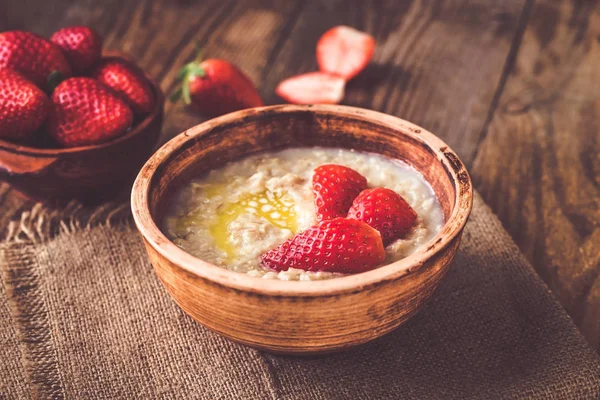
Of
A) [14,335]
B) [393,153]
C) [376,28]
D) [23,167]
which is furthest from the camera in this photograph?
[376,28]

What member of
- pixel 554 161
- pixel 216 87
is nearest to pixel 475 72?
pixel 554 161

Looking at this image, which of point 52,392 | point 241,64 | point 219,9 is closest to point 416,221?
point 52,392

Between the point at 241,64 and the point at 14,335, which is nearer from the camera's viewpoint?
the point at 14,335

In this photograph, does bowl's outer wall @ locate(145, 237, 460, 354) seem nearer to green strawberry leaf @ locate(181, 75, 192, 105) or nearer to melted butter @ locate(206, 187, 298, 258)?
melted butter @ locate(206, 187, 298, 258)

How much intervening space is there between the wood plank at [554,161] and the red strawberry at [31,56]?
113 cm

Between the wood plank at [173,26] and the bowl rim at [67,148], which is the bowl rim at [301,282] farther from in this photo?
the wood plank at [173,26]

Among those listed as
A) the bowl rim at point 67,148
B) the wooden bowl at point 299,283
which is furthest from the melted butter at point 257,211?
the bowl rim at point 67,148

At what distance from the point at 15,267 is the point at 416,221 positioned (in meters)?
0.88

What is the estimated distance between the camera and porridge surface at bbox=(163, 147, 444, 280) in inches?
50.3

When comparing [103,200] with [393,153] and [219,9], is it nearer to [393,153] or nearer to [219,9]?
[393,153]

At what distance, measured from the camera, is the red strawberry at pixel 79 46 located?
1.81 m

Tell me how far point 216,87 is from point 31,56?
53 centimetres

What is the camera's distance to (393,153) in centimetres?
151

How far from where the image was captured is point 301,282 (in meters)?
1.07
